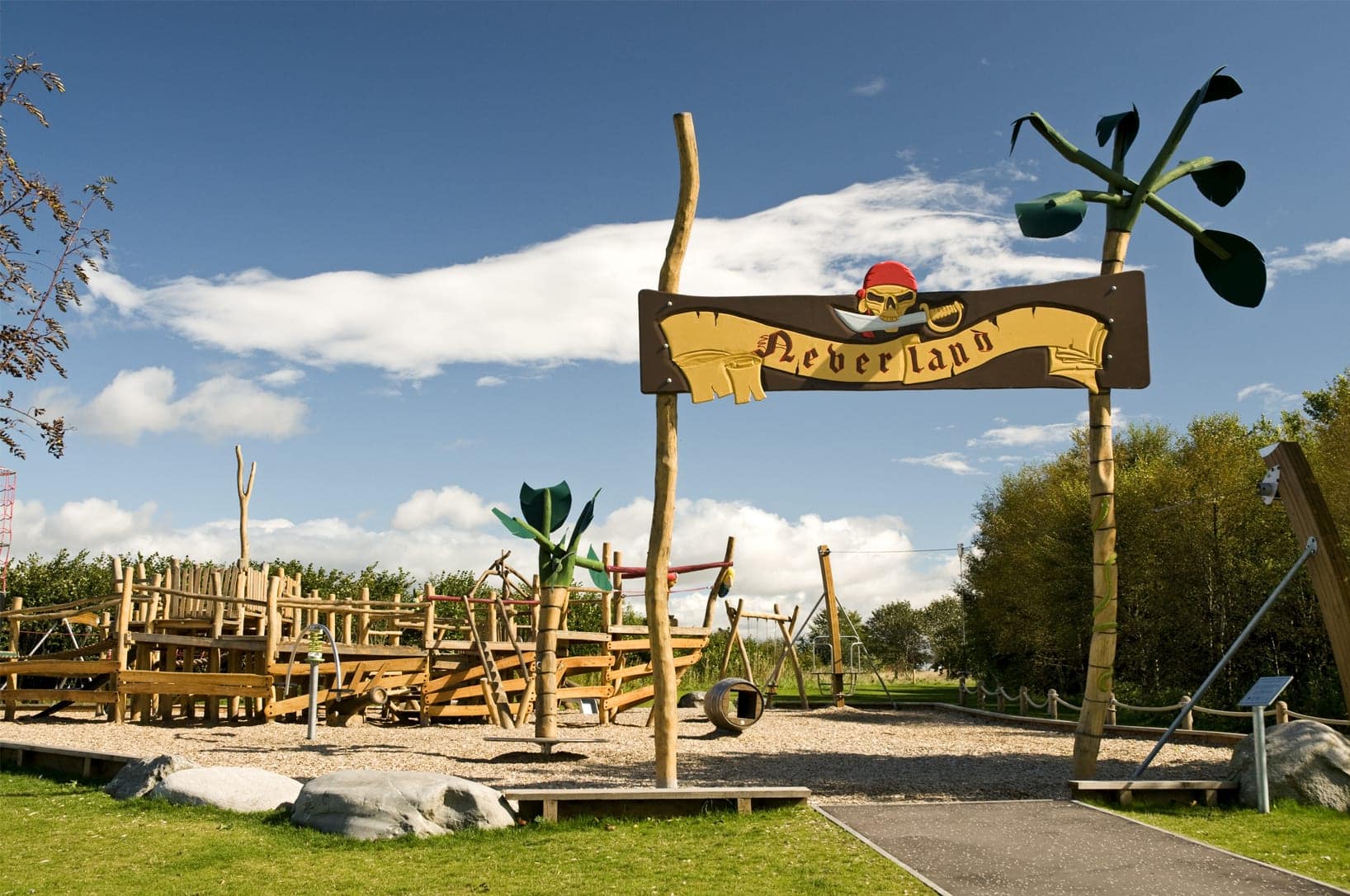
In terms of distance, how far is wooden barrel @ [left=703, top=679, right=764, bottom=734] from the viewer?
15599 mm

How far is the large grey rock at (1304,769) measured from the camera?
918 cm

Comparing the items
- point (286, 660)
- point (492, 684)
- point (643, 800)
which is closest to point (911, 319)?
point (643, 800)

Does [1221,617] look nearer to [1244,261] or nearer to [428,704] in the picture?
[1244,261]

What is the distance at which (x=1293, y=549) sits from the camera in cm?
2173

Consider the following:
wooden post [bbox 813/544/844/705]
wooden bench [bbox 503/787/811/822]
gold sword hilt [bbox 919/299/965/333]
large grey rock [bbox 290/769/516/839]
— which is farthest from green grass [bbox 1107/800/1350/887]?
wooden post [bbox 813/544/844/705]

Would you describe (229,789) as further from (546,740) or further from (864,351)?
(864,351)

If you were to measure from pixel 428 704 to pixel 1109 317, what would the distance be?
12022 mm

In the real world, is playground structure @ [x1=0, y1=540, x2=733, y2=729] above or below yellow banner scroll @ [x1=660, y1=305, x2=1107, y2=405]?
below

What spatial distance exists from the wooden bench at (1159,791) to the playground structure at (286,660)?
807cm

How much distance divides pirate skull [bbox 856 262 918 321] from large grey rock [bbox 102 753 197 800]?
304 inches

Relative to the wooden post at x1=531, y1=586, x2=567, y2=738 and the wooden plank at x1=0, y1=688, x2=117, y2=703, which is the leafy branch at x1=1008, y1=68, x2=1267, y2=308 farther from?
the wooden plank at x1=0, y1=688, x2=117, y2=703

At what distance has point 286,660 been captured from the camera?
17641mm

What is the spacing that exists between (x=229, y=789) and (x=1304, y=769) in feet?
30.9

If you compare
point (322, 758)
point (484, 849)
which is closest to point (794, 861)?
point (484, 849)
